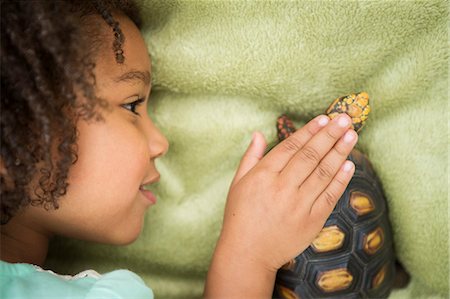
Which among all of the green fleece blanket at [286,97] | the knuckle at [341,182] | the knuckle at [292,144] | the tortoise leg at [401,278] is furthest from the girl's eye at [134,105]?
the tortoise leg at [401,278]

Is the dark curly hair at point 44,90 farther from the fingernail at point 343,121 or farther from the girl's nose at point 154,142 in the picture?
the fingernail at point 343,121

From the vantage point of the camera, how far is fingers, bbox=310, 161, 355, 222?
37.4 inches

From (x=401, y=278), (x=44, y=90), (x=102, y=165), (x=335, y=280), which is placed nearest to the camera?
(x=44, y=90)

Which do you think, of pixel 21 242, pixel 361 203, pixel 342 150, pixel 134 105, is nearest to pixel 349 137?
pixel 342 150

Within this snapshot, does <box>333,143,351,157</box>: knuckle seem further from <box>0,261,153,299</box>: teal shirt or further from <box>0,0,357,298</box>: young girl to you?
<box>0,261,153,299</box>: teal shirt

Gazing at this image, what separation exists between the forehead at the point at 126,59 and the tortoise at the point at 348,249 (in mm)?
349

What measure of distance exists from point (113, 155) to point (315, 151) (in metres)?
0.35

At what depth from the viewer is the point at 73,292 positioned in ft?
2.63

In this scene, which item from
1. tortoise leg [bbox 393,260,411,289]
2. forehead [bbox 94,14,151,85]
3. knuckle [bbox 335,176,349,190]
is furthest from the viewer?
tortoise leg [bbox 393,260,411,289]

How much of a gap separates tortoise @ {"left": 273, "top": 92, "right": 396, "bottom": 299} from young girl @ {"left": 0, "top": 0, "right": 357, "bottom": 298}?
0.10ft

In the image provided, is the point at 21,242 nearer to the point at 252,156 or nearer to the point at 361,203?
the point at 252,156

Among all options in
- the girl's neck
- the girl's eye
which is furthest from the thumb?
the girl's neck

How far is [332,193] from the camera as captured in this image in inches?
37.5

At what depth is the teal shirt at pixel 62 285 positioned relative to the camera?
79 centimetres
